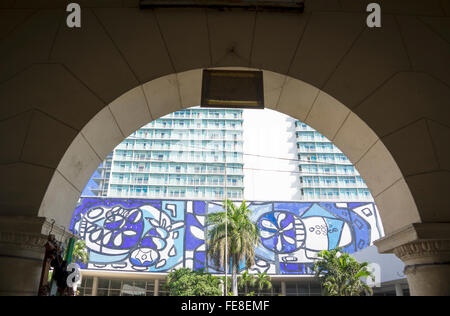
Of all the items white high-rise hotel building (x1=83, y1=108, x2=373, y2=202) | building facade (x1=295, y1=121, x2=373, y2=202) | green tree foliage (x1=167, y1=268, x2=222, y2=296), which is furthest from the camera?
white high-rise hotel building (x1=83, y1=108, x2=373, y2=202)

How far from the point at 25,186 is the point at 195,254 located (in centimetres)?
3233

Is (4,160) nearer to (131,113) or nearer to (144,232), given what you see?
(131,113)

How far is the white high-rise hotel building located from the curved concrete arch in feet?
198

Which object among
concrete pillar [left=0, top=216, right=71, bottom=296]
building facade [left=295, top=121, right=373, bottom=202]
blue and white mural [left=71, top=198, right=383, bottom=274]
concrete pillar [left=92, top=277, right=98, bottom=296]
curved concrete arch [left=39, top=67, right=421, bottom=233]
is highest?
building facade [left=295, top=121, right=373, bottom=202]

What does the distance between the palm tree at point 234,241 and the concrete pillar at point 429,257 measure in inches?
936

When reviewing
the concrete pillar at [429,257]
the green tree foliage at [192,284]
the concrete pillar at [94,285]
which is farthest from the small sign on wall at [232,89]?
the concrete pillar at [94,285]

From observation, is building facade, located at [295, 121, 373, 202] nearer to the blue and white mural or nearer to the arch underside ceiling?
the blue and white mural

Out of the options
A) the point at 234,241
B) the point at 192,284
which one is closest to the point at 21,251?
the point at 234,241

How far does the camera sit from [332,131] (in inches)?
138

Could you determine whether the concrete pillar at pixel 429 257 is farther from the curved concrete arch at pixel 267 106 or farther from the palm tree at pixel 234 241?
the palm tree at pixel 234 241

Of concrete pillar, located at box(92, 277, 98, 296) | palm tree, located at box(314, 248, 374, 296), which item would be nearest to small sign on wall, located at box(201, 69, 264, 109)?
palm tree, located at box(314, 248, 374, 296)

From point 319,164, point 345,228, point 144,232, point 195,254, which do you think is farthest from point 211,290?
point 319,164

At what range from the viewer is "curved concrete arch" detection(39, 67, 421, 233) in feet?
9.54

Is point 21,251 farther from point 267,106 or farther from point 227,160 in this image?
point 227,160
